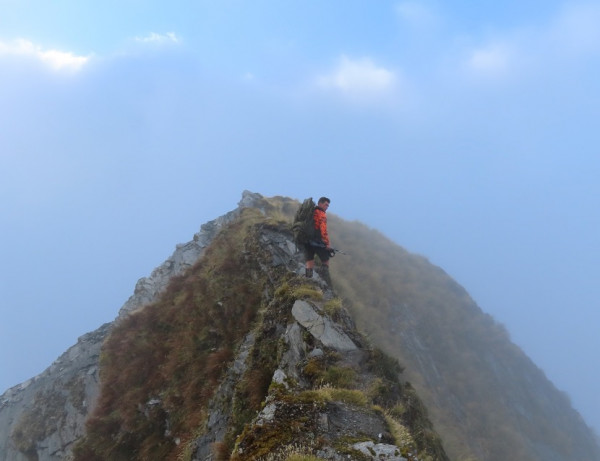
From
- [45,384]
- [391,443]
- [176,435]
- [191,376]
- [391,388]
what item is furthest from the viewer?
[45,384]

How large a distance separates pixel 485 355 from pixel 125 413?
88.5 feet

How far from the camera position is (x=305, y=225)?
12820mm

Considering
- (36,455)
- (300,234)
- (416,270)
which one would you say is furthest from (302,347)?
(416,270)

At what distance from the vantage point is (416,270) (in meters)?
37.8

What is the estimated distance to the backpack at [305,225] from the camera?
504 inches

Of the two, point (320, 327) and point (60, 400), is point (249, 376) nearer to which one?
point (320, 327)

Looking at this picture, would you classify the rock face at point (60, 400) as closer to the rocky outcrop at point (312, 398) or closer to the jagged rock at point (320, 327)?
the rocky outcrop at point (312, 398)

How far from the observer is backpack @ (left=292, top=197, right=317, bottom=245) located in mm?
12812

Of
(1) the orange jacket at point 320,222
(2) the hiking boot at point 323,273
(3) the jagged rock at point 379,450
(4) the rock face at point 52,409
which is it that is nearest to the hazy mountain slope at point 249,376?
(3) the jagged rock at point 379,450

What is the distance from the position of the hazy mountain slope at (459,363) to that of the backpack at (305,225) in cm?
1083

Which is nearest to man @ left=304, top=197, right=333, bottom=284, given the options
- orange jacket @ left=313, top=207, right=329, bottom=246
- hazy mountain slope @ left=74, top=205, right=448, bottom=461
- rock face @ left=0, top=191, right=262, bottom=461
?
orange jacket @ left=313, top=207, right=329, bottom=246

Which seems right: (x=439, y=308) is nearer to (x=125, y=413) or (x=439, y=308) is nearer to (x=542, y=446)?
(x=542, y=446)

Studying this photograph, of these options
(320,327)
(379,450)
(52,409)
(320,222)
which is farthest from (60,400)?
(379,450)

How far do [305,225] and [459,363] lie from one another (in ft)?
68.6
